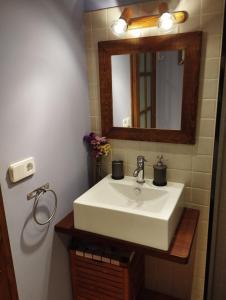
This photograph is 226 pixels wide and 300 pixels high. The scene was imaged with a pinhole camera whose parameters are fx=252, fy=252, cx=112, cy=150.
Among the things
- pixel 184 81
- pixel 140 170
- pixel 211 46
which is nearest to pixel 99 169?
pixel 140 170

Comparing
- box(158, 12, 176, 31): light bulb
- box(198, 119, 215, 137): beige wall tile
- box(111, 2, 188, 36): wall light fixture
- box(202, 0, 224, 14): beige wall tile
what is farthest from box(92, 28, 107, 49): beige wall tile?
box(198, 119, 215, 137): beige wall tile

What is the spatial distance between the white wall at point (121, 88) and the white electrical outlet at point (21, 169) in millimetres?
671

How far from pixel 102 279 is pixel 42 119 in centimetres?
101

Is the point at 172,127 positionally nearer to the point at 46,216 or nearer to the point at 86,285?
the point at 46,216

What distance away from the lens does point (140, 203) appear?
1.61 metres

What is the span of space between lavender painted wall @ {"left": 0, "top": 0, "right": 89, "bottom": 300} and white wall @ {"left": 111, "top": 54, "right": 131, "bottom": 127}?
20 cm

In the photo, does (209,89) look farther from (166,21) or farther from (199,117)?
(166,21)

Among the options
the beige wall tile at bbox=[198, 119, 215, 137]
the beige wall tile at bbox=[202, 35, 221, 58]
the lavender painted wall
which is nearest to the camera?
the lavender painted wall

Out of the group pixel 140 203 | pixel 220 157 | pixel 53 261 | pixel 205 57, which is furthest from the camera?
pixel 140 203

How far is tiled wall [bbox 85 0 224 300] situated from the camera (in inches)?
52.4

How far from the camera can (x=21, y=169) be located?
117 cm

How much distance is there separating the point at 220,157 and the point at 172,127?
1.22 feet

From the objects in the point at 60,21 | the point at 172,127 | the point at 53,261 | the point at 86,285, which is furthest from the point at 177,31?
Answer: the point at 86,285

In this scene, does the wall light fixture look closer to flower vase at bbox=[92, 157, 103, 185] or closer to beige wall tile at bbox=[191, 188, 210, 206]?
flower vase at bbox=[92, 157, 103, 185]
